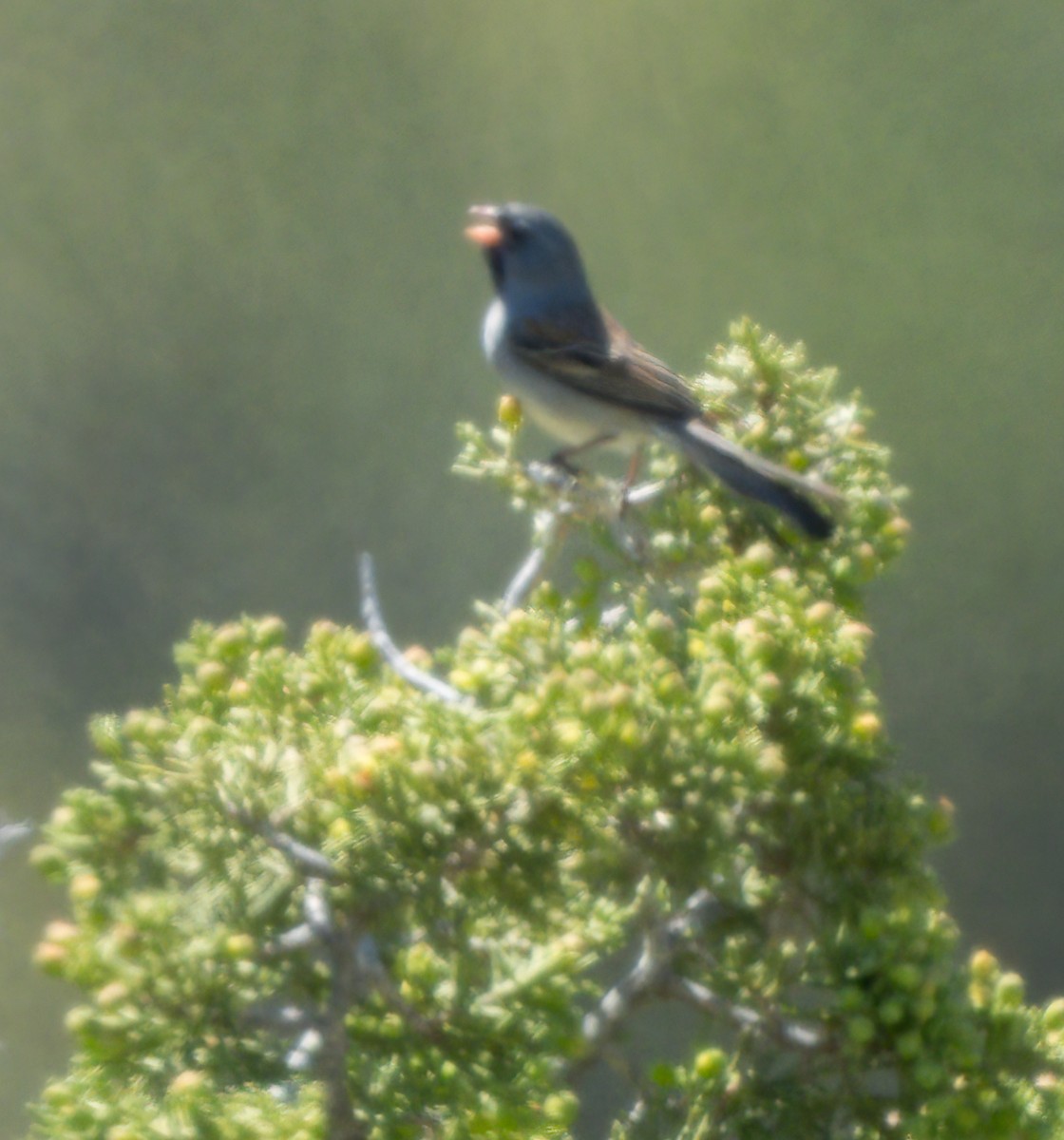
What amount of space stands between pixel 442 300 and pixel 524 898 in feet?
5.40

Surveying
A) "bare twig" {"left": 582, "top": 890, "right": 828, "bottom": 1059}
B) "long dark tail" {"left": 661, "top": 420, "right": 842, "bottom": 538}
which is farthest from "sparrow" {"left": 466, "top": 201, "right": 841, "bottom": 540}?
"bare twig" {"left": 582, "top": 890, "right": 828, "bottom": 1059}

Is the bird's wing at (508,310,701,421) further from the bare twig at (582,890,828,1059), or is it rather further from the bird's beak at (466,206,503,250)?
the bare twig at (582,890,828,1059)

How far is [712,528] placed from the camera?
1.17 meters

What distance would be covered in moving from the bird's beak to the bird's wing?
5.4 inches

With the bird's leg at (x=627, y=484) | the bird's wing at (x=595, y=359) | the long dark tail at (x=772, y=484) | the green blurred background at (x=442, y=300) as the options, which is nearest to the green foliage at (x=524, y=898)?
the long dark tail at (x=772, y=484)

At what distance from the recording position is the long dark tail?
1141mm

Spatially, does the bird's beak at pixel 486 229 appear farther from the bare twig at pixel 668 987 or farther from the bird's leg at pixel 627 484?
the bare twig at pixel 668 987

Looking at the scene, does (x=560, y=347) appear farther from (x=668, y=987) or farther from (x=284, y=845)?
(x=284, y=845)

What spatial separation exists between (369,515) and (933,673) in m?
1.12

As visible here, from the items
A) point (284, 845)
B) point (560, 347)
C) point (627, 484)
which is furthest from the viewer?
point (560, 347)

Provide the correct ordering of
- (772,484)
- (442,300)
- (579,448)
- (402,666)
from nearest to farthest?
(772,484) → (402,666) → (579,448) → (442,300)

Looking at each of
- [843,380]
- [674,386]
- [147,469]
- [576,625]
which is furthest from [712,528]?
[147,469]

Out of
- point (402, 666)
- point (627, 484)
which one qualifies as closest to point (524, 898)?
point (402, 666)

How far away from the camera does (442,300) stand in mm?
2252
